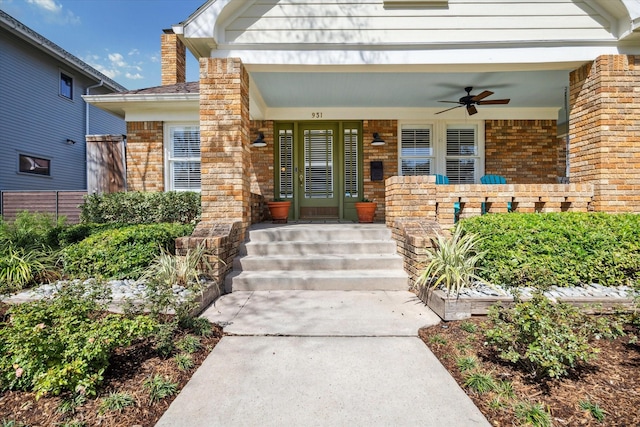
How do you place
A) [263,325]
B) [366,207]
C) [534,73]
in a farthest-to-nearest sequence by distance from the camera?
[366,207] → [534,73] → [263,325]

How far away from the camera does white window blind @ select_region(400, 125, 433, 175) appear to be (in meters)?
7.52

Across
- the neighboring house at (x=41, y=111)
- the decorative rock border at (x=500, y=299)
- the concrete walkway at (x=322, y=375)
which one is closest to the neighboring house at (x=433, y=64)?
the decorative rock border at (x=500, y=299)

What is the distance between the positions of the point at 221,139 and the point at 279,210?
2223 mm

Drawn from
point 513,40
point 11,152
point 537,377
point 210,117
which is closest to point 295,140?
point 210,117

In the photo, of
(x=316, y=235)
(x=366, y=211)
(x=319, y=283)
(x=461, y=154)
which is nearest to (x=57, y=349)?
(x=319, y=283)

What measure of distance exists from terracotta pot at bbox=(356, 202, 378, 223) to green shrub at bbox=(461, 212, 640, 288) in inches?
123

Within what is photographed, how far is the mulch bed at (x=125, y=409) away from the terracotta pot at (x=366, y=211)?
4833 mm

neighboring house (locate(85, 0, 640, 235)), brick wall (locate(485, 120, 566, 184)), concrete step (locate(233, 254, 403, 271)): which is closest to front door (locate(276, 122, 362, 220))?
neighboring house (locate(85, 0, 640, 235))

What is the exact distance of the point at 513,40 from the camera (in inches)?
182

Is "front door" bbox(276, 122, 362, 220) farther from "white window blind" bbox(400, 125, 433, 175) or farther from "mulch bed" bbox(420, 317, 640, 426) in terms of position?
"mulch bed" bbox(420, 317, 640, 426)

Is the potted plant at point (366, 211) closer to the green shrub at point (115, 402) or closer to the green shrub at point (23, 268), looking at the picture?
the green shrub at point (23, 268)

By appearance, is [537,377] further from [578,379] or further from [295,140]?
[295,140]

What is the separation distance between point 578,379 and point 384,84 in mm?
5061

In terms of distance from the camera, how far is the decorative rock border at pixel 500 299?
299 centimetres
